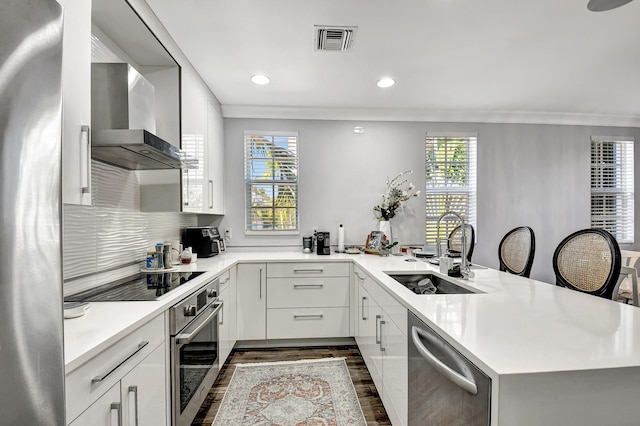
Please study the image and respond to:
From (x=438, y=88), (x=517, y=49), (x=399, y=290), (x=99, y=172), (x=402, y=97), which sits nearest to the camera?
(x=399, y=290)

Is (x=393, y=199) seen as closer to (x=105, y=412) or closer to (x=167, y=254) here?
(x=167, y=254)

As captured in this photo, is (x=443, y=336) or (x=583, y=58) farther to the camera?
(x=583, y=58)

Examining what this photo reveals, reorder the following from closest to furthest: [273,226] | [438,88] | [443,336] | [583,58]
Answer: [443,336] < [583,58] < [438,88] < [273,226]

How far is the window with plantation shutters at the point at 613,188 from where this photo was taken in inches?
150

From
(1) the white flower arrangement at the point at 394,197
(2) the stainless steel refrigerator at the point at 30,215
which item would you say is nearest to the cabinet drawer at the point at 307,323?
(1) the white flower arrangement at the point at 394,197

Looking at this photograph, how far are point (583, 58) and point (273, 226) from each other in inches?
122

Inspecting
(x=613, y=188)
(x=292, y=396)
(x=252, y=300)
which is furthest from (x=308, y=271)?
(x=613, y=188)

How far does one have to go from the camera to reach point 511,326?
104 cm

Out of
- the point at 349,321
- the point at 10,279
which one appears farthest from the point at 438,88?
the point at 10,279

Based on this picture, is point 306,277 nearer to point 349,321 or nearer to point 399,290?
point 349,321

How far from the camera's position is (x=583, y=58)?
233 cm

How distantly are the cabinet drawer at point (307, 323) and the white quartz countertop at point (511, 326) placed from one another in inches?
53.1

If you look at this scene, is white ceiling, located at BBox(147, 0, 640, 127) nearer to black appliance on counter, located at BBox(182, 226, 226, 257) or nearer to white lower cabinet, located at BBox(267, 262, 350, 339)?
black appliance on counter, located at BBox(182, 226, 226, 257)

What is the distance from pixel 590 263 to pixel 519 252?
623 mm
